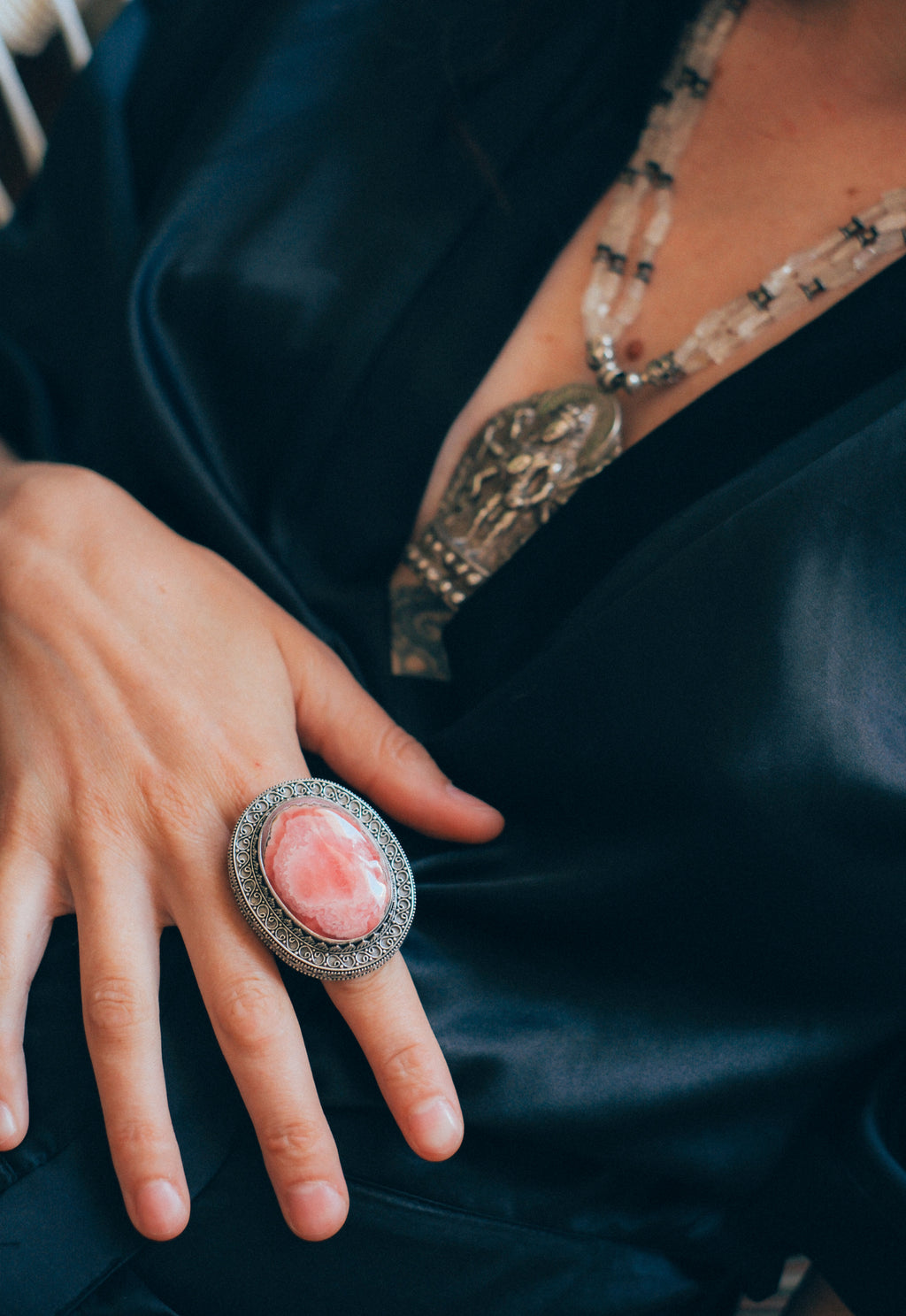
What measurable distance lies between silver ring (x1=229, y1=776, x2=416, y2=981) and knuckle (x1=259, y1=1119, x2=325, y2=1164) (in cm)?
10

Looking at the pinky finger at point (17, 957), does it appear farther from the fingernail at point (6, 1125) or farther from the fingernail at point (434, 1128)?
the fingernail at point (434, 1128)

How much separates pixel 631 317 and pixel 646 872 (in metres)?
0.69

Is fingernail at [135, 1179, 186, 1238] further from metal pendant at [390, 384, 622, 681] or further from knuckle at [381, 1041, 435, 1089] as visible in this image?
metal pendant at [390, 384, 622, 681]

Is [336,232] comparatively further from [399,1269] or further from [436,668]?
[399,1269]

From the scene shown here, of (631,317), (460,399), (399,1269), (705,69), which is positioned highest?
(705,69)

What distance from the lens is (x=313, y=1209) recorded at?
0.58 metres

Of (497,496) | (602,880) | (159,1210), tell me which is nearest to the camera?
(159,1210)

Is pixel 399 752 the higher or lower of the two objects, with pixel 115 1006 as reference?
higher

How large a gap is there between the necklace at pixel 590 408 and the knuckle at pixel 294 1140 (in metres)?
0.47

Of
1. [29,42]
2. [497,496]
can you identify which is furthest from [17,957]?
[29,42]

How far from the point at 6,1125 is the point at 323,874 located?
29cm

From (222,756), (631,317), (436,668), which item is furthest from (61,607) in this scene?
(631,317)

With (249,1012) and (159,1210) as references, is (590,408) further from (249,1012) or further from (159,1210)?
(159,1210)

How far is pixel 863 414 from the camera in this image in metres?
0.69
